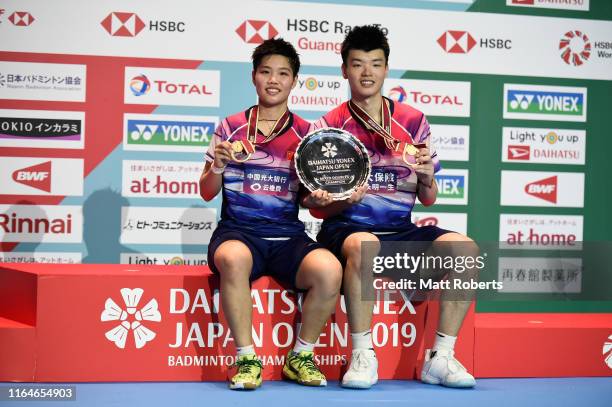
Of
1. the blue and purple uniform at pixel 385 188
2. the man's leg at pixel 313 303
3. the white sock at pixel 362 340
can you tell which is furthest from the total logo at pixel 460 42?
the white sock at pixel 362 340

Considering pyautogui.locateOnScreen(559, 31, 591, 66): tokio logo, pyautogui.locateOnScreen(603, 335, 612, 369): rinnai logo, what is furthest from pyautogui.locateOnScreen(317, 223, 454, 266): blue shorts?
pyautogui.locateOnScreen(559, 31, 591, 66): tokio logo

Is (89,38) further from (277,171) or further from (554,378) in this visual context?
(554,378)

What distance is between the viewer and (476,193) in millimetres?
5359

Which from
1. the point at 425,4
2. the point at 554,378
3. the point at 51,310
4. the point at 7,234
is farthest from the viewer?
the point at 425,4

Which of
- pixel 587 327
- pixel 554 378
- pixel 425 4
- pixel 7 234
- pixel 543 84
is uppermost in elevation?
pixel 425 4

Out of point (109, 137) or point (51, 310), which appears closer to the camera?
point (51, 310)

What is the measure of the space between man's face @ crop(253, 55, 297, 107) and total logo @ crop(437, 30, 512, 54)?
6.50 ft

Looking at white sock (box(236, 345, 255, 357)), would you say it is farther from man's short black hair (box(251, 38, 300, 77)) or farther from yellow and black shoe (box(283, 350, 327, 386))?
man's short black hair (box(251, 38, 300, 77))

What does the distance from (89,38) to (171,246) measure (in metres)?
1.43

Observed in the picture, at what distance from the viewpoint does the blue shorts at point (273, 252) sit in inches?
133

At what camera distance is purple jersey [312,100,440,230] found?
363 centimetres

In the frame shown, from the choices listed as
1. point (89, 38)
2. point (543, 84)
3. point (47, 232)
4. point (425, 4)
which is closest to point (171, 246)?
point (47, 232)

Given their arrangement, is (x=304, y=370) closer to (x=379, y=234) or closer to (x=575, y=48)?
(x=379, y=234)

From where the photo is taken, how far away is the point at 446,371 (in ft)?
11.2
